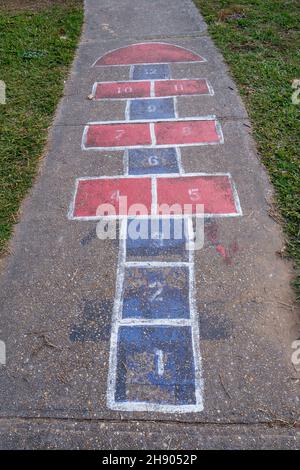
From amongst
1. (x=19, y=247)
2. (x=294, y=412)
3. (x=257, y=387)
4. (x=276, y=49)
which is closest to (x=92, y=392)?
(x=257, y=387)

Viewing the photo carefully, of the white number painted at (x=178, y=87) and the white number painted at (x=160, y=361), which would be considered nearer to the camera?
the white number painted at (x=160, y=361)

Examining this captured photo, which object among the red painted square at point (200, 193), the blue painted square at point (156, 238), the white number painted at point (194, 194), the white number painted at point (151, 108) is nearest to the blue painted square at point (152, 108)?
the white number painted at point (151, 108)

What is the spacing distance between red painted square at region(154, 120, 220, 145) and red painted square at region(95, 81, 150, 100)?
0.94 metres

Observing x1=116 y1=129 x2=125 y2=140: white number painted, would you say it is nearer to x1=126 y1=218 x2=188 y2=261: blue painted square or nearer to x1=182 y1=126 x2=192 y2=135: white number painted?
x1=182 y1=126 x2=192 y2=135: white number painted

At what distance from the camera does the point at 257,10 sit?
8383 mm

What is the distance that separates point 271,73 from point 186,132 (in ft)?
6.55

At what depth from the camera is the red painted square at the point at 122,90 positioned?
606 centimetres

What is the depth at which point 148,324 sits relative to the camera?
10.6ft

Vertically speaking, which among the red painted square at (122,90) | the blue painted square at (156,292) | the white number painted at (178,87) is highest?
the white number painted at (178,87)

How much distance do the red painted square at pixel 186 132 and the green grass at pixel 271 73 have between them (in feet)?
1.72

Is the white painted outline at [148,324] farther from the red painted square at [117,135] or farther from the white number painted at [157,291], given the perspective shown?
the red painted square at [117,135]

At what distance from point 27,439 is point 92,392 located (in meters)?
0.48

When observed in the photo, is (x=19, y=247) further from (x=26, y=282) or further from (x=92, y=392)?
(x=92, y=392)

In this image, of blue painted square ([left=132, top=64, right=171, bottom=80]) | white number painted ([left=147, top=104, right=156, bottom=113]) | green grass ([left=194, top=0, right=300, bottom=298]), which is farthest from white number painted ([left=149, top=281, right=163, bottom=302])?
blue painted square ([left=132, top=64, right=171, bottom=80])
